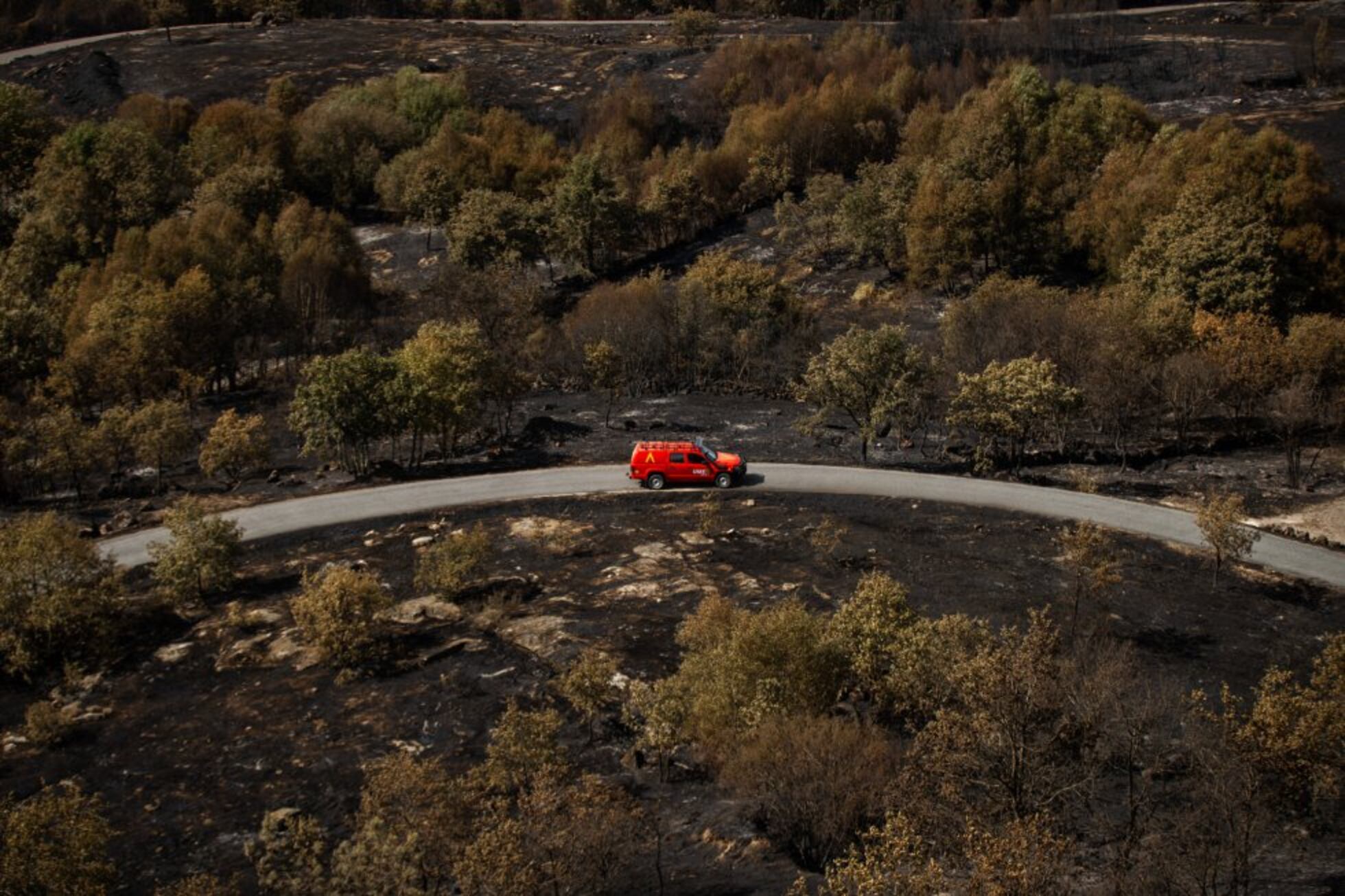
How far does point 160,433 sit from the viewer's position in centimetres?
5038

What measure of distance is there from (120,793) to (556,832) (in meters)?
15.4

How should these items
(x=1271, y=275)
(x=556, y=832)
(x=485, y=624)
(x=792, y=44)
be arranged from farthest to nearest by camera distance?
(x=792, y=44), (x=1271, y=275), (x=485, y=624), (x=556, y=832)

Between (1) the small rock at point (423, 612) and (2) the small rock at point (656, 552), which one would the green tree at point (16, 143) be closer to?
(1) the small rock at point (423, 612)

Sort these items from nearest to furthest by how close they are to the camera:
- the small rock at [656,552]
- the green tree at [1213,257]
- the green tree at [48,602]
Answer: the green tree at [48,602] → the small rock at [656,552] → the green tree at [1213,257]

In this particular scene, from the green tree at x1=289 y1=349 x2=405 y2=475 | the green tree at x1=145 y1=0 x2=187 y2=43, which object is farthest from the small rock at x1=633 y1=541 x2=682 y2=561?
the green tree at x1=145 y1=0 x2=187 y2=43

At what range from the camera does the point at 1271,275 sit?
5747 cm

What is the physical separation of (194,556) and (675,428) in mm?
25194

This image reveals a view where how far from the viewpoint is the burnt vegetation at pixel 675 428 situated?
21531 millimetres

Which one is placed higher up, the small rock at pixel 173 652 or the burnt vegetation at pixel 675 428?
the burnt vegetation at pixel 675 428

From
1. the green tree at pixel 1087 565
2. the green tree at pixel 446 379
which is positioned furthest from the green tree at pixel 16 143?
Answer: the green tree at pixel 1087 565

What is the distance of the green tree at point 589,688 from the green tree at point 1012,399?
22.8 metres

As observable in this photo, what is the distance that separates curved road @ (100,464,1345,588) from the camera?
42.1 metres

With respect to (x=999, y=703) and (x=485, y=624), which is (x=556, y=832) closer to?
(x=999, y=703)

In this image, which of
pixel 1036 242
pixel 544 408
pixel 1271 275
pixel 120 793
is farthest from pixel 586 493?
pixel 1036 242
